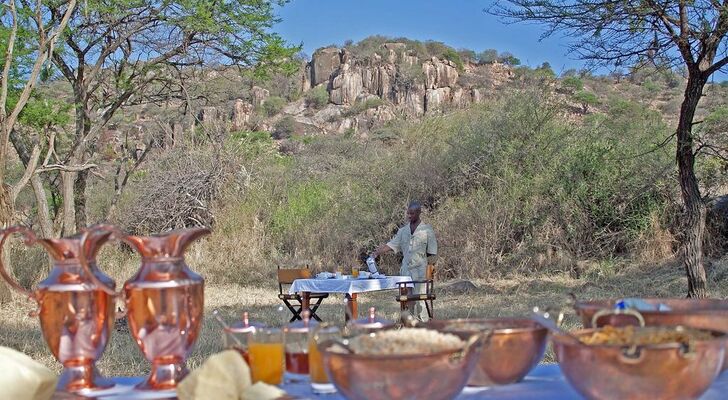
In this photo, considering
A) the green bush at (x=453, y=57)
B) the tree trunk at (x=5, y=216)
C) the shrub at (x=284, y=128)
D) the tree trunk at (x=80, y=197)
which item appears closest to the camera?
the tree trunk at (x=5, y=216)

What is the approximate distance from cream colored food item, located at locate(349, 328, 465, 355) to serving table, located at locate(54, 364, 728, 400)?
0.49ft

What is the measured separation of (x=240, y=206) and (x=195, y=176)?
1118 mm

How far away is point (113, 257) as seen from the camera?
13.7 m

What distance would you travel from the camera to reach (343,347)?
1434mm

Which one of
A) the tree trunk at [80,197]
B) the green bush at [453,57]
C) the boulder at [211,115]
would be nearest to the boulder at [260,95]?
the green bush at [453,57]

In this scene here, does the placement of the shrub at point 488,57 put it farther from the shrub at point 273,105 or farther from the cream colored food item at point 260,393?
the cream colored food item at point 260,393

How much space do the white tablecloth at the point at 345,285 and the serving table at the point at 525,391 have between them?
19.2ft

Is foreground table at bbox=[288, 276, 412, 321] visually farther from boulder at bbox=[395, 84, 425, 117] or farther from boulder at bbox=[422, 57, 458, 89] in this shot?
boulder at bbox=[422, 57, 458, 89]

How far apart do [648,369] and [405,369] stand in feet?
1.21

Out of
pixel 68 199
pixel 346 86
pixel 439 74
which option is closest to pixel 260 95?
pixel 346 86

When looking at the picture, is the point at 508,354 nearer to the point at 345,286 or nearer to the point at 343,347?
the point at 343,347

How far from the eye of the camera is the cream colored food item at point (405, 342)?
1.35 metres

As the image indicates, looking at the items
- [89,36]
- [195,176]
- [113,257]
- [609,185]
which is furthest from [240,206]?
[609,185]

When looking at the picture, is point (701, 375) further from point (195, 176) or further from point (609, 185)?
point (195, 176)
